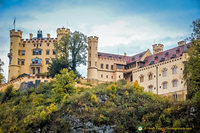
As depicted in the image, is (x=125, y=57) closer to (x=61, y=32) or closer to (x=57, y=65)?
(x=61, y=32)

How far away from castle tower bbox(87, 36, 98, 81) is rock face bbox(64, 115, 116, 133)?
28286 millimetres

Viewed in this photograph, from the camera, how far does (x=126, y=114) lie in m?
41.5

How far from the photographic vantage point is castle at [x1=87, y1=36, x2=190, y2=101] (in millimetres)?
58812

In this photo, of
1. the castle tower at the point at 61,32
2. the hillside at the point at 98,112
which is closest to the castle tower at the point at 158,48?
the castle tower at the point at 61,32

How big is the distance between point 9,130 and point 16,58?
3205 centimetres

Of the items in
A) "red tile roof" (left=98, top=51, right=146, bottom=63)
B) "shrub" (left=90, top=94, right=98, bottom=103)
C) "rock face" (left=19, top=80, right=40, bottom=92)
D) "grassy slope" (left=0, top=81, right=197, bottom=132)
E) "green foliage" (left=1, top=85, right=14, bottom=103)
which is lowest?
"grassy slope" (left=0, top=81, right=197, bottom=132)

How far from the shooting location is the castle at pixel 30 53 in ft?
236

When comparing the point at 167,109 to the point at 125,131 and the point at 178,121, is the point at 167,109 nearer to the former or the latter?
the point at 178,121

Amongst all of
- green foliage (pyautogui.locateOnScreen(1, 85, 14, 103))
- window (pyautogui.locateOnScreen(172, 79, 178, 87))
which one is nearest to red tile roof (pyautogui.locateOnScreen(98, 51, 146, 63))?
window (pyautogui.locateOnScreen(172, 79, 178, 87))

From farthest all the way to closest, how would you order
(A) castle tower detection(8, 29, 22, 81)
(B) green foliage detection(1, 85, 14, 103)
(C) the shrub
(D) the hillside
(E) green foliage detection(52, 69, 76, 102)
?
(A) castle tower detection(8, 29, 22, 81), (B) green foliage detection(1, 85, 14, 103), (E) green foliage detection(52, 69, 76, 102), (C) the shrub, (D) the hillside

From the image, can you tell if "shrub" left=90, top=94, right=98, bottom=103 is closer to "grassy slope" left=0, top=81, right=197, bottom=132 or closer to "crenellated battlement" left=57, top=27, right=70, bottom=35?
"grassy slope" left=0, top=81, right=197, bottom=132

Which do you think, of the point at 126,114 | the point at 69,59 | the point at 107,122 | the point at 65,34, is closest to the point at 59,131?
the point at 107,122

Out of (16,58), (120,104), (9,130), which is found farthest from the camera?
(16,58)

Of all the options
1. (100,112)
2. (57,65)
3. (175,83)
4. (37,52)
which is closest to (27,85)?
(57,65)
